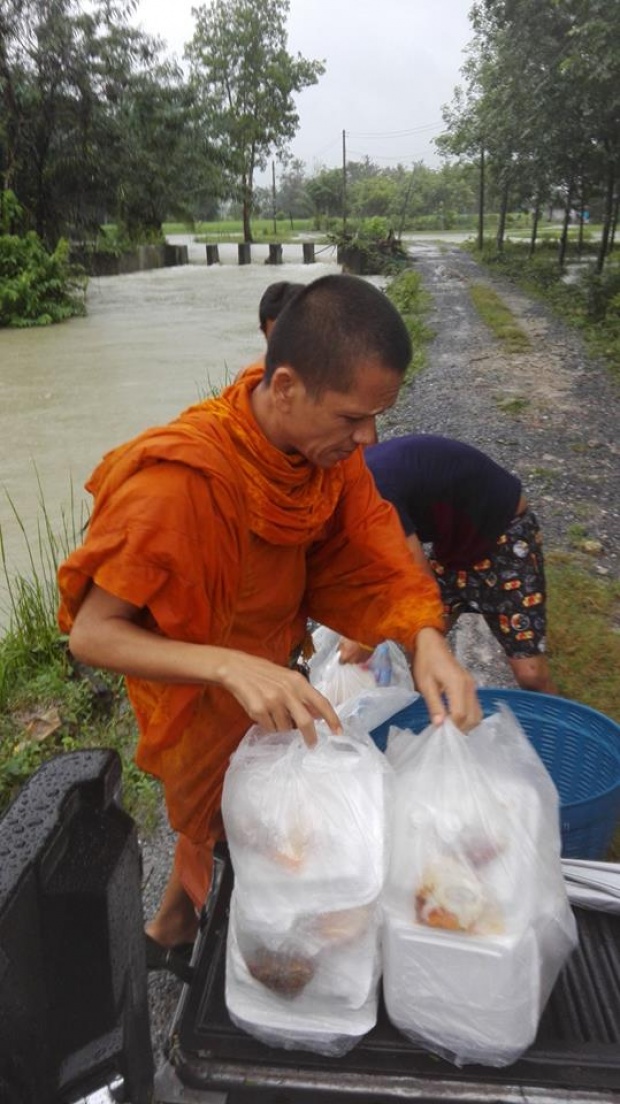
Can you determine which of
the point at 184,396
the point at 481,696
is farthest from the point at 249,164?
the point at 481,696

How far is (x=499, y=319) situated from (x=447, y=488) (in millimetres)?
11860

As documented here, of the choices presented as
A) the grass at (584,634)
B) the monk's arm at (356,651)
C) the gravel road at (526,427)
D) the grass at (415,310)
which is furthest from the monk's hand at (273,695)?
the grass at (415,310)

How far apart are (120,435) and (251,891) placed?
28.7ft

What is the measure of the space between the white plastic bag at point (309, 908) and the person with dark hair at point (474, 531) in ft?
4.14

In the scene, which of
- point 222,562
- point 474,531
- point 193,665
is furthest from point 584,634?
point 193,665

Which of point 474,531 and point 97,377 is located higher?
point 474,531

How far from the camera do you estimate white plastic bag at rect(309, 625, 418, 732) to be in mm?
2297

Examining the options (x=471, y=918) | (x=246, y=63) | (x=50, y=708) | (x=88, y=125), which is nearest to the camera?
(x=471, y=918)

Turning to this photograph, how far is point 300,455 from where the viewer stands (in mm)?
1569

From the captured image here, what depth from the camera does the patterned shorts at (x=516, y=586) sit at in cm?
278

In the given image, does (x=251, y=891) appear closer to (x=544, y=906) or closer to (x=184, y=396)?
(x=544, y=906)

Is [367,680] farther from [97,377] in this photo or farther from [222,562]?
[97,377]

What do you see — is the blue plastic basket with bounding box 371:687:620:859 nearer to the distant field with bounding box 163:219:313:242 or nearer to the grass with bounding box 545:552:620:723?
the grass with bounding box 545:552:620:723

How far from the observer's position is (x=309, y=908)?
1.20 m
